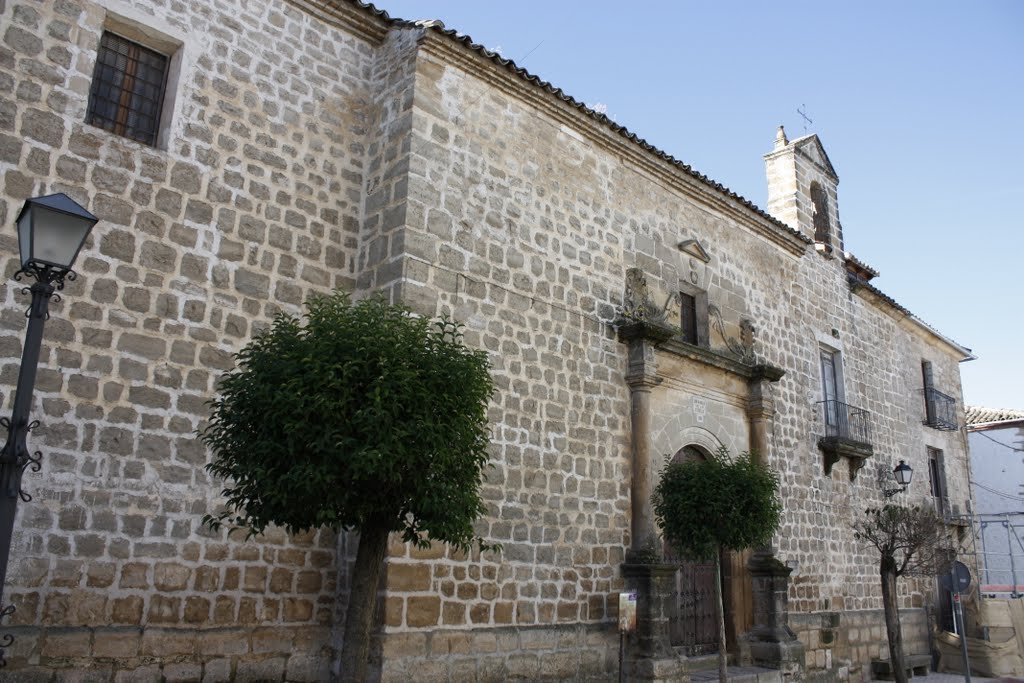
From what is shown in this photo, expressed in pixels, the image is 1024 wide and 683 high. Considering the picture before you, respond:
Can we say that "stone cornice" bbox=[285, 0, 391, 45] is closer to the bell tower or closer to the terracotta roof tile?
the bell tower

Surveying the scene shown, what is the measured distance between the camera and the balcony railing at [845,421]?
43.8 ft

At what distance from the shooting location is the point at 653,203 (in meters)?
10.6

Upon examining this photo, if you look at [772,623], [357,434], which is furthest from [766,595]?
[357,434]

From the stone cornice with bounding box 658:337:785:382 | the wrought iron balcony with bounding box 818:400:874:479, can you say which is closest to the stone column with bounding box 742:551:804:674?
the stone cornice with bounding box 658:337:785:382

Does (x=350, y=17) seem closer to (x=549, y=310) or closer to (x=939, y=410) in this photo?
A: (x=549, y=310)

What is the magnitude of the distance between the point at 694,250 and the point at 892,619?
6139 millimetres

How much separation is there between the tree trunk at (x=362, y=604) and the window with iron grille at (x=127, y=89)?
154 inches

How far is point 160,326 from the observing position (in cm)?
645

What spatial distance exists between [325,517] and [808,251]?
439 inches

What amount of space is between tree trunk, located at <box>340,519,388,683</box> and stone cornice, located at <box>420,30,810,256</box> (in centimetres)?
484

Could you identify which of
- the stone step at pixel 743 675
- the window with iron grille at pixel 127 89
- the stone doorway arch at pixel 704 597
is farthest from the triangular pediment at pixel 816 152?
the window with iron grille at pixel 127 89

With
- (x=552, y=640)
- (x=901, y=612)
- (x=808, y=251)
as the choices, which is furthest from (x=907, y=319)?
(x=552, y=640)

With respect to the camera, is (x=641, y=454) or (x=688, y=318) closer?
(x=641, y=454)

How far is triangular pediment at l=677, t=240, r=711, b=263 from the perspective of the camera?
35.7 feet
